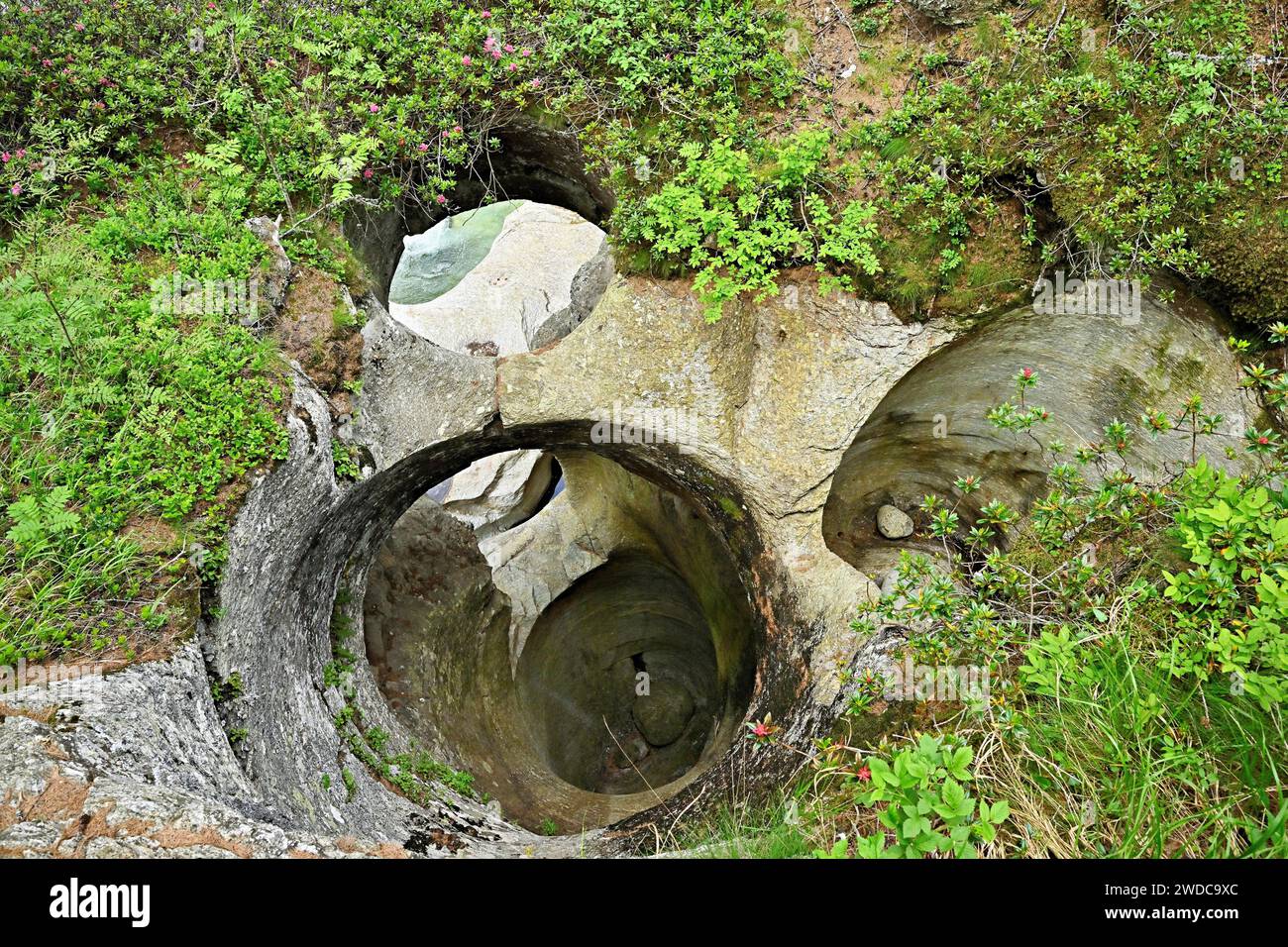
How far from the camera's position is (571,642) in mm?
10836

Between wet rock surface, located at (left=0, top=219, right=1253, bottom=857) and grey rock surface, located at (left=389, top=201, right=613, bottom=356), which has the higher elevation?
grey rock surface, located at (left=389, top=201, right=613, bottom=356)

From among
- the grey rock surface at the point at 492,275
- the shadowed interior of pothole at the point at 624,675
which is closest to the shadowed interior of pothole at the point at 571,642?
the shadowed interior of pothole at the point at 624,675

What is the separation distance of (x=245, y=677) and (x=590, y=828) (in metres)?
3.14

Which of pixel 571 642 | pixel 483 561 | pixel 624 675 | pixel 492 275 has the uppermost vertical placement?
pixel 492 275

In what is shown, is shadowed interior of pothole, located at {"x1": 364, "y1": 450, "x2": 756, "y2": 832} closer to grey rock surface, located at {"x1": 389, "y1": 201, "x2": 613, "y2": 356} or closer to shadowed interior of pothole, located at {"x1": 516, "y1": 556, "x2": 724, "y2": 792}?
shadowed interior of pothole, located at {"x1": 516, "y1": 556, "x2": 724, "y2": 792}

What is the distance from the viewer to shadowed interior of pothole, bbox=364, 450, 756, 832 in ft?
22.2

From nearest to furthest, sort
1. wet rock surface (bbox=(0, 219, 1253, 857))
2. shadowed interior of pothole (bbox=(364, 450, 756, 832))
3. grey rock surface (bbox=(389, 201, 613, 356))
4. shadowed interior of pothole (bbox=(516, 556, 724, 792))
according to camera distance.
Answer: wet rock surface (bbox=(0, 219, 1253, 857)) → shadowed interior of pothole (bbox=(364, 450, 756, 832)) → shadowed interior of pothole (bbox=(516, 556, 724, 792)) → grey rock surface (bbox=(389, 201, 613, 356))

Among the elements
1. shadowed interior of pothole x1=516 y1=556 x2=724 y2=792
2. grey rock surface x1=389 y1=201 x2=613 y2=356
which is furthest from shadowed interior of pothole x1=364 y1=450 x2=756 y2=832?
grey rock surface x1=389 y1=201 x2=613 y2=356

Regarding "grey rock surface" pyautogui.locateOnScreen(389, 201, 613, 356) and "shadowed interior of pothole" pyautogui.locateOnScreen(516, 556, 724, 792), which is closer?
"shadowed interior of pothole" pyautogui.locateOnScreen(516, 556, 724, 792)

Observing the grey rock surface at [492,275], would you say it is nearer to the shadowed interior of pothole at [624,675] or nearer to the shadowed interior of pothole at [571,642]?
A: the shadowed interior of pothole at [571,642]

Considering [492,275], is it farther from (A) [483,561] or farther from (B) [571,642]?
(A) [483,561]

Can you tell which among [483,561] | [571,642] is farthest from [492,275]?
[483,561]

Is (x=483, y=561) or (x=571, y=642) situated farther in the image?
(x=571, y=642)

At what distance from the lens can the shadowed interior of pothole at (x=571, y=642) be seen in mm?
6777
